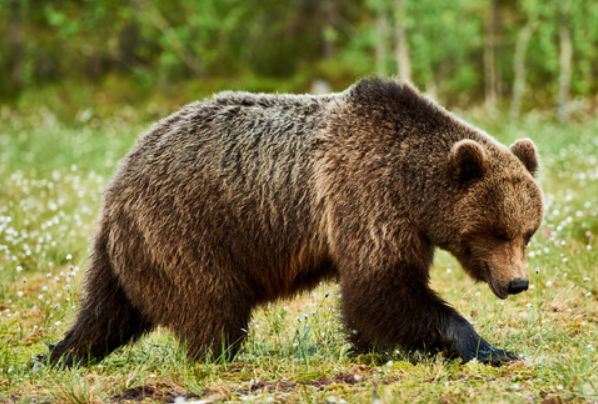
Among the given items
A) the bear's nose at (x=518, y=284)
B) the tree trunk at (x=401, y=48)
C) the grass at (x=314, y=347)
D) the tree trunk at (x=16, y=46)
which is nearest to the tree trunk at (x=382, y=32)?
the tree trunk at (x=401, y=48)

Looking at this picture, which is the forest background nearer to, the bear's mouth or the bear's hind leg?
the bear's mouth

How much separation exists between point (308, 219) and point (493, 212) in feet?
4.11

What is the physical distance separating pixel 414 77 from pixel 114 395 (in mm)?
24558

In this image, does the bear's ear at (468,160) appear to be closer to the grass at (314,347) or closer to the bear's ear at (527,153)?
the bear's ear at (527,153)

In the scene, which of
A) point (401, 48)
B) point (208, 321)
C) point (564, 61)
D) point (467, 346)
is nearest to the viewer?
point (467, 346)

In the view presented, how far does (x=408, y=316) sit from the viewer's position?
469 cm

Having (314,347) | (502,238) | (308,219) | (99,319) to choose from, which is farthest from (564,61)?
(99,319)

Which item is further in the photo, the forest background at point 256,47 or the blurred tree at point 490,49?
the blurred tree at point 490,49

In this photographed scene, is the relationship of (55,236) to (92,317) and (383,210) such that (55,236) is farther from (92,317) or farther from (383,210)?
(383,210)

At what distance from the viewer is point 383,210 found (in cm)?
482

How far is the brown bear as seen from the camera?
15.5ft

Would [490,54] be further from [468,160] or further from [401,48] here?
[468,160]

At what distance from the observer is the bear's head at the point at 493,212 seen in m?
4.71

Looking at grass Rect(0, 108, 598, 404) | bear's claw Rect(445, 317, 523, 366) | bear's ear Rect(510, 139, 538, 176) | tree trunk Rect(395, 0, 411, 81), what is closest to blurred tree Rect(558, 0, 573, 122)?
tree trunk Rect(395, 0, 411, 81)
